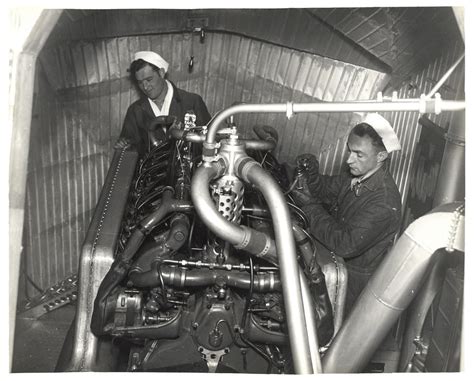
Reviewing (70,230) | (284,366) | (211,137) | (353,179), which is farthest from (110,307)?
(70,230)

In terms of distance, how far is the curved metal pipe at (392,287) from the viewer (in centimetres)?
151

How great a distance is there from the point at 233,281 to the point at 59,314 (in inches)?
73.9

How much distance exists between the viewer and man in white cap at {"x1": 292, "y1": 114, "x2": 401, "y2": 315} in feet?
7.91

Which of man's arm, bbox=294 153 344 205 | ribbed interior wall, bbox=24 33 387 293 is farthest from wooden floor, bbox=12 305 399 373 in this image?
man's arm, bbox=294 153 344 205

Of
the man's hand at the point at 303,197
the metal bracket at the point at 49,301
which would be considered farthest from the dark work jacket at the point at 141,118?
the man's hand at the point at 303,197

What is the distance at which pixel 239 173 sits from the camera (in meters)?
1.73

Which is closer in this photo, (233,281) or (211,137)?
(211,137)

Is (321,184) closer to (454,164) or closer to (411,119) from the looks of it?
(411,119)

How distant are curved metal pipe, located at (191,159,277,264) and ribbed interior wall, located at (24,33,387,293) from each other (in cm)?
165

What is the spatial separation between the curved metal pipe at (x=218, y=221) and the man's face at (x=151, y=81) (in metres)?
1.94

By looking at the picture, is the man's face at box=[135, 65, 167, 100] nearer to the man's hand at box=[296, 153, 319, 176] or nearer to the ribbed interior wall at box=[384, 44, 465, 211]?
the man's hand at box=[296, 153, 319, 176]

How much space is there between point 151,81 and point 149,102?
181 millimetres

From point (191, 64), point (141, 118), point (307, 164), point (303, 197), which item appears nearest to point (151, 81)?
point (141, 118)
